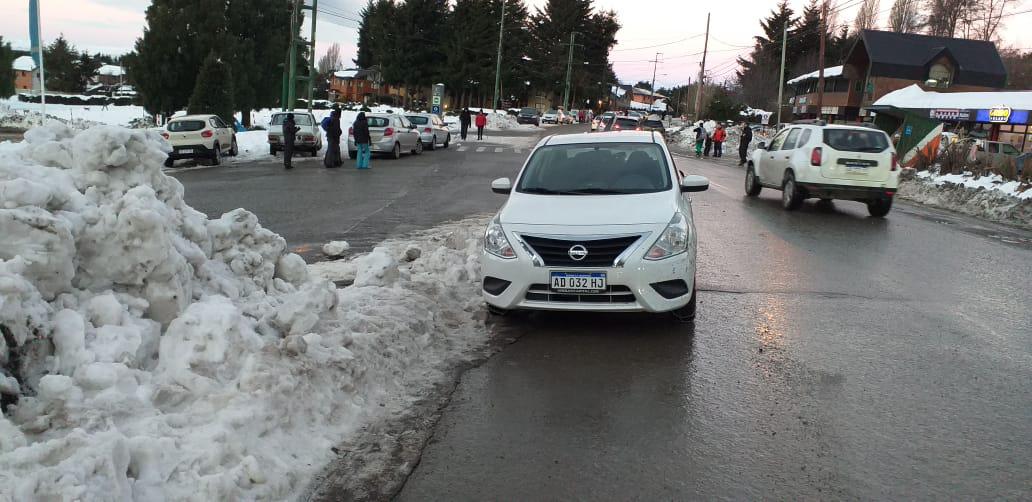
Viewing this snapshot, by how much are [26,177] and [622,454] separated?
11.9ft

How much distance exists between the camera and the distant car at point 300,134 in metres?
26.4

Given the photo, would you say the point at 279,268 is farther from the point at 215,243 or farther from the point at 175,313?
the point at 175,313

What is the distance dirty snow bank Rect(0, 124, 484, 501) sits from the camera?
126 inches

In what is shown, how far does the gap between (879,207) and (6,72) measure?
44.1 m

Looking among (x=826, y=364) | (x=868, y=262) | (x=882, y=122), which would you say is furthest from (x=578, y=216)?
(x=882, y=122)

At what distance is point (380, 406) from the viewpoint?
446 centimetres

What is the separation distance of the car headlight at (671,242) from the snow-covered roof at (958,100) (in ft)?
108

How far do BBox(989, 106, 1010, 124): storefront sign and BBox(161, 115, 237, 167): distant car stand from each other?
3150 centimetres

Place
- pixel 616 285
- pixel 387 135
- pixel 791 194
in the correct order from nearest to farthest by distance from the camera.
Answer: pixel 616 285 < pixel 791 194 < pixel 387 135

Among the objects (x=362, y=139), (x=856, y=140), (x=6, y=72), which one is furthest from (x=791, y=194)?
(x=6, y=72)

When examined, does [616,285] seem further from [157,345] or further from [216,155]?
[216,155]

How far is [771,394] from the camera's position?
16.0 feet

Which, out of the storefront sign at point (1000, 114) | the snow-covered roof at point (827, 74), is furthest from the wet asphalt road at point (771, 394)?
the snow-covered roof at point (827, 74)

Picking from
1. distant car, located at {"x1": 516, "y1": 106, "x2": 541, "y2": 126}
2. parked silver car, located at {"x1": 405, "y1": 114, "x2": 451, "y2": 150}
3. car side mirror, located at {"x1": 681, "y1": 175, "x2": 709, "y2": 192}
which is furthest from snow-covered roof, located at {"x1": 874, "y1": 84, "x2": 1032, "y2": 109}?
distant car, located at {"x1": 516, "y1": 106, "x2": 541, "y2": 126}
